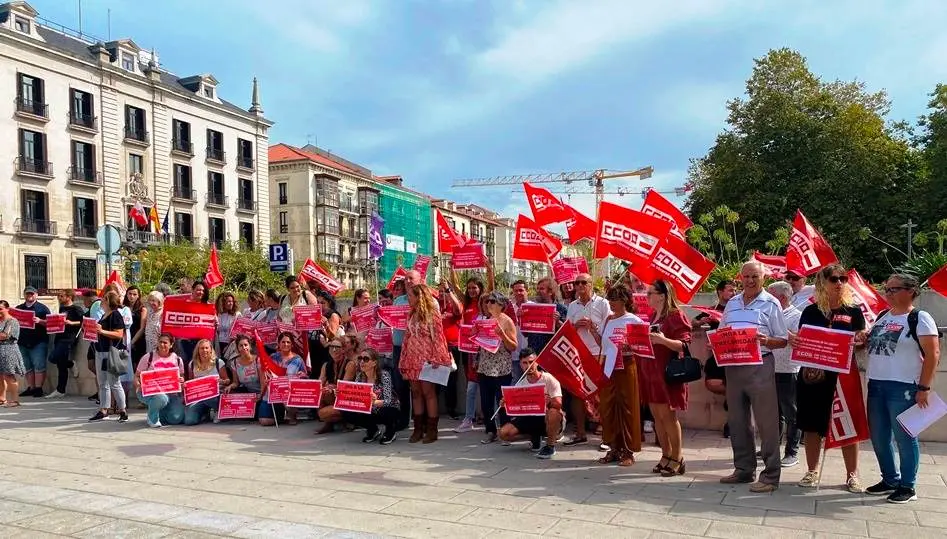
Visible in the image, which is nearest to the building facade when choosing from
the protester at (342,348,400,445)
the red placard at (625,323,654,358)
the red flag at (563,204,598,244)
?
the red flag at (563,204,598,244)

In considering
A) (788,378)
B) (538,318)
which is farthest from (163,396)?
(788,378)

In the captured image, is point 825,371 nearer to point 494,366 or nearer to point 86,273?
point 494,366

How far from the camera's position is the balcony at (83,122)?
48.9 m

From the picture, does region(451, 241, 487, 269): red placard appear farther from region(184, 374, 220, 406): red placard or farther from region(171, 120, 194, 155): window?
region(171, 120, 194, 155): window

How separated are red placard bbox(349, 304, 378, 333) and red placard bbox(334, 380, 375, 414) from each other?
54.1 inches

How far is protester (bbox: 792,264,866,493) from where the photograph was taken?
19.8 ft

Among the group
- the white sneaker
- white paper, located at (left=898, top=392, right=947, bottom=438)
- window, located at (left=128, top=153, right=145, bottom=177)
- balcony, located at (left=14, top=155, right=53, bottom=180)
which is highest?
window, located at (left=128, top=153, right=145, bottom=177)

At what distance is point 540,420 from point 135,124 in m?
53.8

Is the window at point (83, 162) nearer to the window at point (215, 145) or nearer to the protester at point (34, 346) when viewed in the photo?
the window at point (215, 145)

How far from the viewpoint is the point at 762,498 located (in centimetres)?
594

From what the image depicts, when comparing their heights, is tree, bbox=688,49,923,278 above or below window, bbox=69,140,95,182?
below

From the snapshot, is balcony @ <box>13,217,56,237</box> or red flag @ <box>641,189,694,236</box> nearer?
red flag @ <box>641,189,694,236</box>

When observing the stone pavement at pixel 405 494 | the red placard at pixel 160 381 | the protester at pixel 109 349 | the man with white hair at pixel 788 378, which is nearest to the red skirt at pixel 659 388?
the stone pavement at pixel 405 494

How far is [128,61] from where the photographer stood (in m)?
54.5
